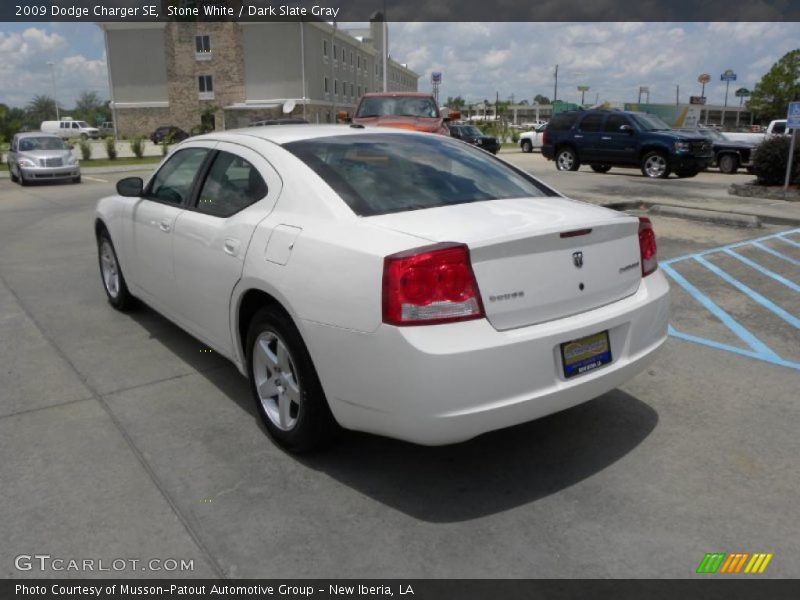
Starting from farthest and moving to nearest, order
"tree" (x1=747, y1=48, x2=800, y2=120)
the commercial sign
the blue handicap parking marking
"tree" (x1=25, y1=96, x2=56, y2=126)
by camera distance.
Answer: "tree" (x1=25, y1=96, x2=56, y2=126)
"tree" (x1=747, y1=48, x2=800, y2=120)
the commercial sign
the blue handicap parking marking

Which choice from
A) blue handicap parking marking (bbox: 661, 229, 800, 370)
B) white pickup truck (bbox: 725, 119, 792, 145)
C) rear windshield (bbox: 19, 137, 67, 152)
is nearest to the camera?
blue handicap parking marking (bbox: 661, 229, 800, 370)

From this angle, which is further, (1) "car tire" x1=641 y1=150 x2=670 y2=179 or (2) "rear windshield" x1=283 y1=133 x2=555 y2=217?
(1) "car tire" x1=641 y1=150 x2=670 y2=179

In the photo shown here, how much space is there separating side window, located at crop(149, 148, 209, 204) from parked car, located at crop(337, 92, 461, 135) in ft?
34.5

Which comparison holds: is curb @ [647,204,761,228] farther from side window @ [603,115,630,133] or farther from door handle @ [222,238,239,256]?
door handle @ [222,238,239,256]

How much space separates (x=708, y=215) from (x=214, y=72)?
192 feet

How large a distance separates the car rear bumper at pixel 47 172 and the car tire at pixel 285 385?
18.5 meters

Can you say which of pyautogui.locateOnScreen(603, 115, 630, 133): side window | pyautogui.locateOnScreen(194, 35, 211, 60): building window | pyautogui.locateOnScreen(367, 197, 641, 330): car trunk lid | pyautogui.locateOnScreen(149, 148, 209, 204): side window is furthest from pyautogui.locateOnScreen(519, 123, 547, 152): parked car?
pyautogui.locateOnScreen(194, 35, 211, 60): building window

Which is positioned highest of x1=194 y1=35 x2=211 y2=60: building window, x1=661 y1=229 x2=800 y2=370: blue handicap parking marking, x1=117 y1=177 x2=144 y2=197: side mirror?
x1=194 y1=35 x2=211 y2=60: building window

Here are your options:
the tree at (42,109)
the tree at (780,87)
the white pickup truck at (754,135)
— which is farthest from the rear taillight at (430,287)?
the tree at (42,109)

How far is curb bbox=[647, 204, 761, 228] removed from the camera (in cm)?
1008

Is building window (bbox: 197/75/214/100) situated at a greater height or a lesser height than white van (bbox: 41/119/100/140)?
greater

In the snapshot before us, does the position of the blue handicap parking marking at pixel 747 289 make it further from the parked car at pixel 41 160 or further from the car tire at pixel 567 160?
the parked car at pixel 41 160

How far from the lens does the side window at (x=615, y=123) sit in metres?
19.0

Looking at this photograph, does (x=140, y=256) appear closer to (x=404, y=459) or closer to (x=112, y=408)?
(x=112, y=408)
